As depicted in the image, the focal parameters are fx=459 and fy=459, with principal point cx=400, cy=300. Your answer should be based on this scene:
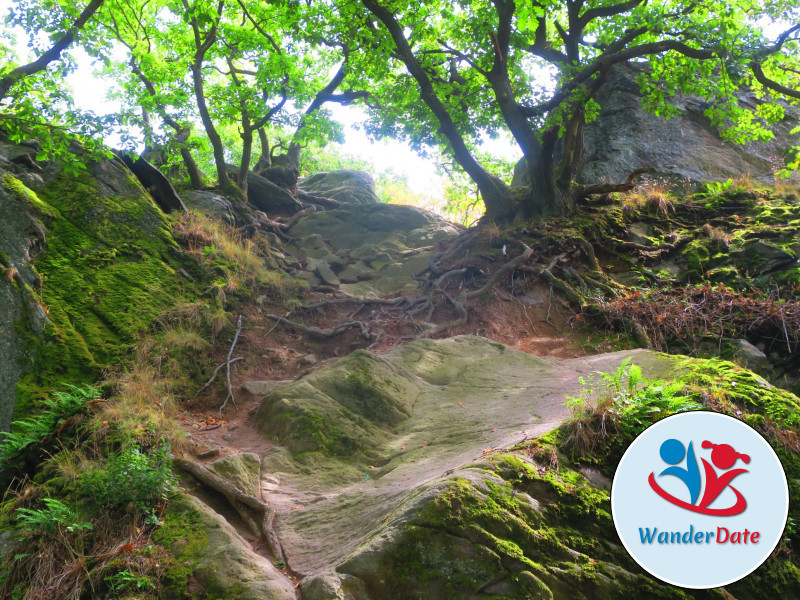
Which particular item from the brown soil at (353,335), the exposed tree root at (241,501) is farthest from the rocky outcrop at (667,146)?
the exposed tree root at (241,501)

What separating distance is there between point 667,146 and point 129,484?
14.1 metres

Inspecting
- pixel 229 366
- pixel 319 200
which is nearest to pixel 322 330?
pixel 229 366

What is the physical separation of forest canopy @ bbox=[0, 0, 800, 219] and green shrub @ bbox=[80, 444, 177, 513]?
4.36 meters

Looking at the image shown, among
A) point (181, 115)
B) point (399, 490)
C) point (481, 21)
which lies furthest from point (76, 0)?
point (399, 490)

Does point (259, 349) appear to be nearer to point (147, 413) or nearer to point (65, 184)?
point (147, 413)

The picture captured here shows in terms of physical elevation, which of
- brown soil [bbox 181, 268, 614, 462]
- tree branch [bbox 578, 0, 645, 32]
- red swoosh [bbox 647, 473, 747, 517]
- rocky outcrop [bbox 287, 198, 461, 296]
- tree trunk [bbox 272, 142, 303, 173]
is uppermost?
tree branch [bbox 578, 0, 645, 32]

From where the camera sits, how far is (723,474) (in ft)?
7.79

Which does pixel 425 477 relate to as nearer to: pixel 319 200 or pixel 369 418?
pixel 369 418

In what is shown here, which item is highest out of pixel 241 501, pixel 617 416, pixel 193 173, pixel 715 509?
pixel 193 173

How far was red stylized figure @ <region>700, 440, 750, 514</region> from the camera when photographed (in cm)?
232

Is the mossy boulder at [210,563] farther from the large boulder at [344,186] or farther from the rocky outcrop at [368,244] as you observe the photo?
the large boulder at [344,186]

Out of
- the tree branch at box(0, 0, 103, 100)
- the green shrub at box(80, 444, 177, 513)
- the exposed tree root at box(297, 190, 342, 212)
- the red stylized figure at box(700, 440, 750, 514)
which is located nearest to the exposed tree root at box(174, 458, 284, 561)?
the green shrub at box(80, 444, 177, 513)

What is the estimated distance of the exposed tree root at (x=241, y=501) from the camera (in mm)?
3361

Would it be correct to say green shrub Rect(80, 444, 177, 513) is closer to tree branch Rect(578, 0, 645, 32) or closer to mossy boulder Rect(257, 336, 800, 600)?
mossy boulder Rect(257, 336, 800, 600)
